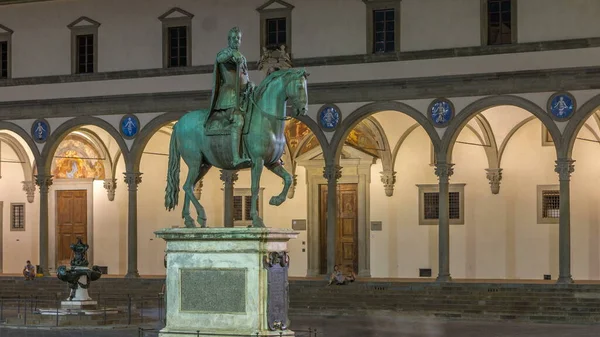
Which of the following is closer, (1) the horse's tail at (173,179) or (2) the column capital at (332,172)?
(1) the horse's tail at (173,179)

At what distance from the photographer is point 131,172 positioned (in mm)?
34281

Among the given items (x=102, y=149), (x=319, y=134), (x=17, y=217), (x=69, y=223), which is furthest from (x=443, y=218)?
(x=17, y=217)

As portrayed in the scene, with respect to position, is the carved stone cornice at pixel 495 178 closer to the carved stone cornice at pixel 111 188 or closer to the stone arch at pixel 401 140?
the stone arch at pixel 401 140

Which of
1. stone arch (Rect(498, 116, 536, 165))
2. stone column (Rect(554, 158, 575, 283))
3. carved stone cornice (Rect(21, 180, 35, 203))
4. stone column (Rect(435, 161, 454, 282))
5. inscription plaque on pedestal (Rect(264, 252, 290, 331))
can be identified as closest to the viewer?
inscription plaque on pedestal (Rect(264, 252, 290, 331))

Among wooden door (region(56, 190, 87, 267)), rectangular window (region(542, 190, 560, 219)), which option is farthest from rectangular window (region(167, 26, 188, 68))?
rectangular window (region(542, 190, 560, 219))

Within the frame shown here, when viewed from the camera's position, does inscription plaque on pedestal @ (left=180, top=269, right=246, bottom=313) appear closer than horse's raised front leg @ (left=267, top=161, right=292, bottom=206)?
Yes

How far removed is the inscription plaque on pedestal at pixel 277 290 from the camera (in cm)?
1437

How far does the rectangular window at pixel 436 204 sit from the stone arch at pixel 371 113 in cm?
375

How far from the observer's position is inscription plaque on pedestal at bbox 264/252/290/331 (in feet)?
47.1

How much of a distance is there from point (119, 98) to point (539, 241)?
12.1 meters

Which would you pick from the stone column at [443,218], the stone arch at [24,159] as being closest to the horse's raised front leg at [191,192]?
the stone column at [443,218]

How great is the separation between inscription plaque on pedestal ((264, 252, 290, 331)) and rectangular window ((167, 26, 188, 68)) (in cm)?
1981

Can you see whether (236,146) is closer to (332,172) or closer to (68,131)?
(332,172)

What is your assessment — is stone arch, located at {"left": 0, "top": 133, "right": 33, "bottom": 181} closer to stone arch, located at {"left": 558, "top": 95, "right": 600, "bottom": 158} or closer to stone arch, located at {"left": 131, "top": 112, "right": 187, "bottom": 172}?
stone arch, located at {"left": 131, "top": 112, "right": 187, "bottom": 172}
